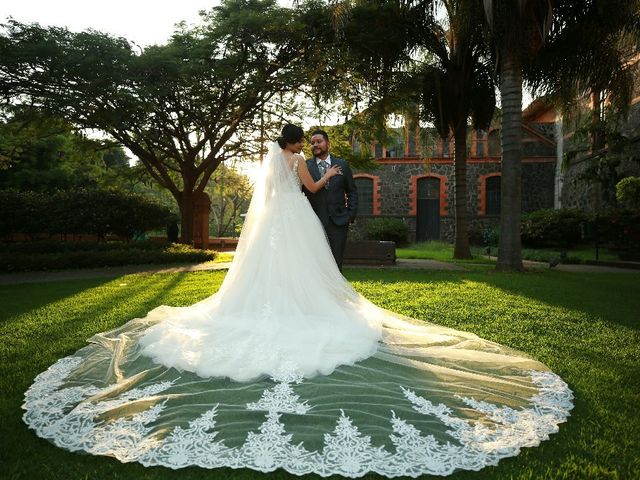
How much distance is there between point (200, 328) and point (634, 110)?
20337 millimetres

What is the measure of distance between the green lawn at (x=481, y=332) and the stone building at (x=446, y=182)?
53.1ft

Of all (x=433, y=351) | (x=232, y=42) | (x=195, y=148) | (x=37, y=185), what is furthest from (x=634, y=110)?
(x=37, y=185)

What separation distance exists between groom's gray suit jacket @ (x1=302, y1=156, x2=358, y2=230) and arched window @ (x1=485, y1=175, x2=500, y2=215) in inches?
905

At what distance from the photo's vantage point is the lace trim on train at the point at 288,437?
2.08m

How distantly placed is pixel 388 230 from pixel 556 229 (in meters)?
8.67

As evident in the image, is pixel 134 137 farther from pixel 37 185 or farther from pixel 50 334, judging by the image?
pixel 50 334

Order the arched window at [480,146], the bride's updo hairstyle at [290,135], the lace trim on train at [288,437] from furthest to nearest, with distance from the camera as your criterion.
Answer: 1. the arched window at [480,146]
2. the bride's updo hairstyle at [290,135]
3. the lace trim on train at [288,437]

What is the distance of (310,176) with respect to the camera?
4441 millimetres

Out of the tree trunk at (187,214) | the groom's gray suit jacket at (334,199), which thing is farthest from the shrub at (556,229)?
the groom's gray suit jacket at (334,199)

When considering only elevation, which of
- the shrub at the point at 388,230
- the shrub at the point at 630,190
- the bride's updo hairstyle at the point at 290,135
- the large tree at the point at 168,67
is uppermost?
the large tree at the point at 168,67

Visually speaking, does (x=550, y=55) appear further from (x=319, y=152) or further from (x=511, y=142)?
(x=319, y=152)

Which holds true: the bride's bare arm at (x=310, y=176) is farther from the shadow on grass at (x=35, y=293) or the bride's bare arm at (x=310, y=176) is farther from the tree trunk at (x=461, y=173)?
the tree trunk at (x=461, y=173)

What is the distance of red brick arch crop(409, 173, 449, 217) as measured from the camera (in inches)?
1030

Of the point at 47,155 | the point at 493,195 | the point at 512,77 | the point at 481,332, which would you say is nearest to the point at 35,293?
the point at 481,332
